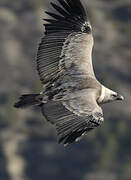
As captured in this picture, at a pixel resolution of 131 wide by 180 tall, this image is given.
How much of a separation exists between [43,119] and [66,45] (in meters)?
18.7

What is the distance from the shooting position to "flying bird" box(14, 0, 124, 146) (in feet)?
49.1

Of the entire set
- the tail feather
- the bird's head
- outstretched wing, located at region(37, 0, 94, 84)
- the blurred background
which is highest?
outstretched wing, located at region(37, 0, 94, 84)

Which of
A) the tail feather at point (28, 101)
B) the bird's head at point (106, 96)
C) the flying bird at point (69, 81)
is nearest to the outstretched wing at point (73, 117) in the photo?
the flying bird at point (69, 81)

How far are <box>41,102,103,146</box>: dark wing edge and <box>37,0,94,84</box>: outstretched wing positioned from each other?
73.4 inches

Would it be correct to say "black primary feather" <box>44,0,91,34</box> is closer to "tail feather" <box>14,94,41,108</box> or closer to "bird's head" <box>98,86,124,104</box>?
"bird's head" <box>98,86,124,104</box>

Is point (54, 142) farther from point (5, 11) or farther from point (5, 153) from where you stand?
point (5, 11)

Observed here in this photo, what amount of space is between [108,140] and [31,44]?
6.59m

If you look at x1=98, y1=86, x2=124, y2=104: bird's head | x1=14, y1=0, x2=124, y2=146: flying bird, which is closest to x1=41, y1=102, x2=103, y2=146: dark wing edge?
x1=14, y1=0, x2=124, y2=146: flying bird

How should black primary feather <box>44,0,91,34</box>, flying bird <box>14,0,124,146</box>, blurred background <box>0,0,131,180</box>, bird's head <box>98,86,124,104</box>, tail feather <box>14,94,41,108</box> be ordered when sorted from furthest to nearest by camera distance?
blurred background <box>0,0,131,180</box> < black primary feather <box>44,0,91,34</box> < bird's head <box>98,86,124,104</box> < tail feather <box>14,94,41,108</box> < flying bird <box>14,0,124,146</box>

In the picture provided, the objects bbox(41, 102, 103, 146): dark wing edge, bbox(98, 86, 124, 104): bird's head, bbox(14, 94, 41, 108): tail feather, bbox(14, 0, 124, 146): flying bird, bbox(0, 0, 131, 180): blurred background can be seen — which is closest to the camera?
bbox(41, 102, 103, 146): dark wing edge

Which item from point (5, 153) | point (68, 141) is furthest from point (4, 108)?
point (68, 141)

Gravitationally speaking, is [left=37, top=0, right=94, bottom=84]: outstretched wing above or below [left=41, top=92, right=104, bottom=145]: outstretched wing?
above

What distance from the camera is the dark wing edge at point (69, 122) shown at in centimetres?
1466

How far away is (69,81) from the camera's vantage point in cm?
1659
